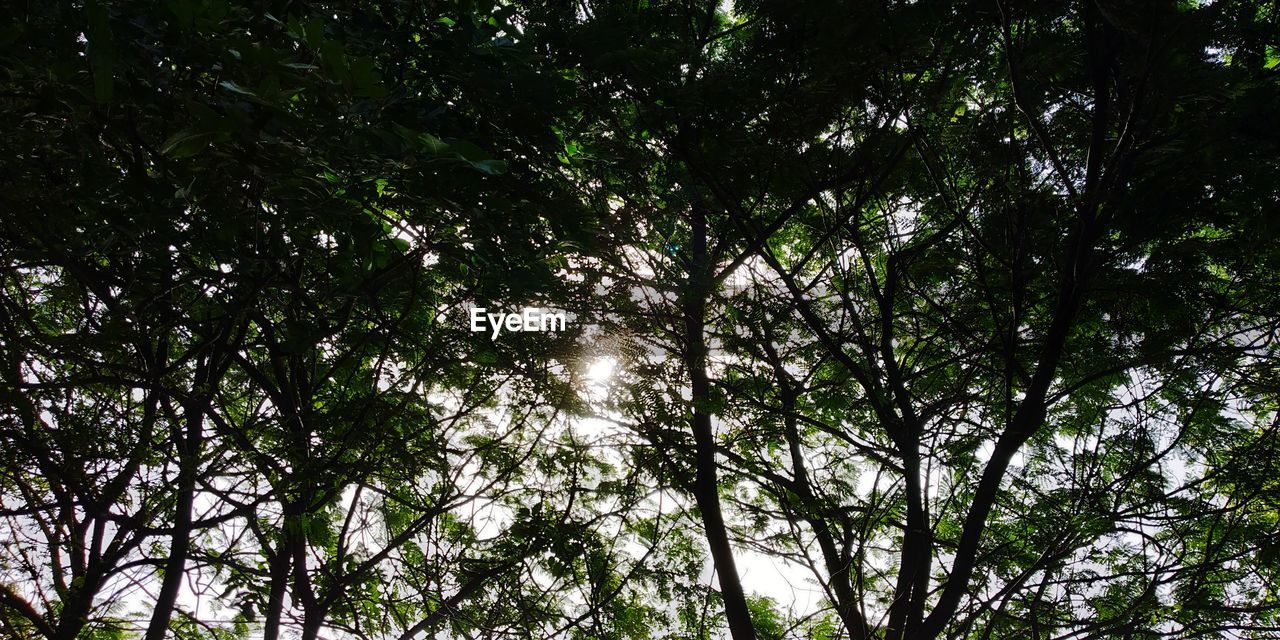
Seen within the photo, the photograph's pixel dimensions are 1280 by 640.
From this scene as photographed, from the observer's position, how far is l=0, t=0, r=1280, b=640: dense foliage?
2.68 meters

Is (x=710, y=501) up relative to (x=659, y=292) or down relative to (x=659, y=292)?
down

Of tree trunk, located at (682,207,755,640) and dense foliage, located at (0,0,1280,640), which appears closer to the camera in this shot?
dense foliage, located at (0,0,1280,640)

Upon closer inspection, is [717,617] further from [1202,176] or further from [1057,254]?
[1202,176]

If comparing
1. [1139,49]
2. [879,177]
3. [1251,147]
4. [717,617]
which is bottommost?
[717,617]

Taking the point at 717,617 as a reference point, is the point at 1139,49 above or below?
above

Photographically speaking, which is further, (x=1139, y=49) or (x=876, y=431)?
(x=876, y=431)

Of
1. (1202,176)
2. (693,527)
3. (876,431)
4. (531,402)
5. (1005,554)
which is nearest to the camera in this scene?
(1202,176)

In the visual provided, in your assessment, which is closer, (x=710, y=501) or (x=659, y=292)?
(x=659, y=292)

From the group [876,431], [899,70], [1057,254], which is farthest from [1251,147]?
[876,431]

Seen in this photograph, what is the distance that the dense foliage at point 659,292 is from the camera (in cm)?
268

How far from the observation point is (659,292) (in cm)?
468

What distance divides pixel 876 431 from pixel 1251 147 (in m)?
3.13

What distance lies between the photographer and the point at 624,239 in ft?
15.3

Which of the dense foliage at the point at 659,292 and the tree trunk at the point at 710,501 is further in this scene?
the tree trunk at the point at 710,501
